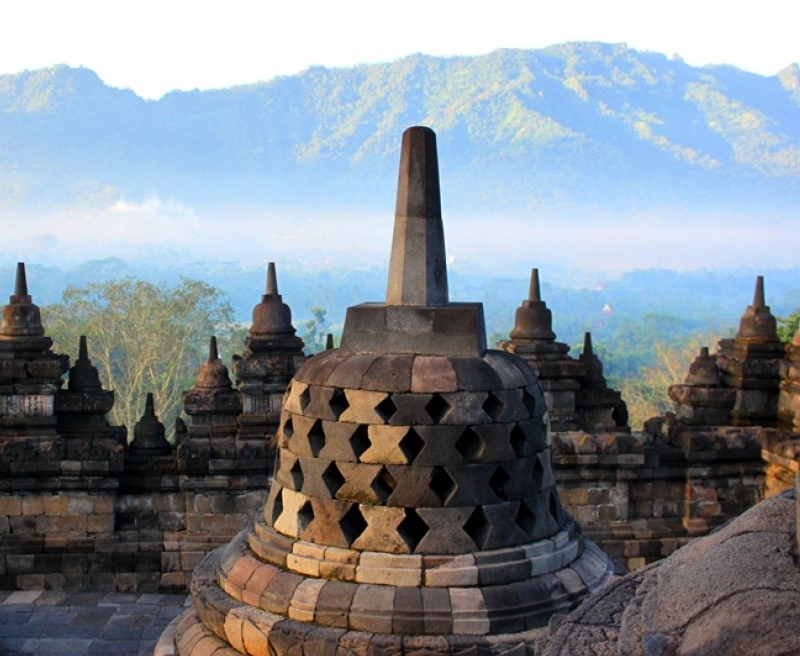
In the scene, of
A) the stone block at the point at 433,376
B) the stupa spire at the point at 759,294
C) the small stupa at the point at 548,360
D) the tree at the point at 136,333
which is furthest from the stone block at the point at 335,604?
the tree at the point at 136,333

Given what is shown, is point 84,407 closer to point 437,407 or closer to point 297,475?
point 297,475

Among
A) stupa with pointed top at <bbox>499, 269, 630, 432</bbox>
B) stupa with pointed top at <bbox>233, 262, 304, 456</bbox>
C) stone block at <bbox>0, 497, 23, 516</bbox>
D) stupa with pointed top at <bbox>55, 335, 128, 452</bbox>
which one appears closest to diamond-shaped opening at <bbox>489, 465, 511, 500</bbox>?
stone block at <bbox>0, 497, 23, 516</bbox>

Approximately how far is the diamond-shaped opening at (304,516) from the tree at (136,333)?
2849 cm

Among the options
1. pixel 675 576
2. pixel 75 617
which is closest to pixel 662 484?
pixel 75 617

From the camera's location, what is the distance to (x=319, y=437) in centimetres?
562

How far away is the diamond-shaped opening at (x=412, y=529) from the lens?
537 centimetres

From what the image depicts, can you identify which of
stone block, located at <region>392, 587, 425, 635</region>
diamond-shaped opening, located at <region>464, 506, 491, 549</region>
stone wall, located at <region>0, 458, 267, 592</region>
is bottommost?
stone wall, located at <region>0, 458, 267, 592</region>

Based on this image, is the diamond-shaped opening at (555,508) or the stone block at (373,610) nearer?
the stone block at (373,610)

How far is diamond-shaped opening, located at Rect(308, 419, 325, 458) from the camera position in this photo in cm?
559

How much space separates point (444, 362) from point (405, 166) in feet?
3.85

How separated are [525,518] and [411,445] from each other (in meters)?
0.79

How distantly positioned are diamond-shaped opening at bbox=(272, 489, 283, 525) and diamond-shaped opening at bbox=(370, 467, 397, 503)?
2.33 feet

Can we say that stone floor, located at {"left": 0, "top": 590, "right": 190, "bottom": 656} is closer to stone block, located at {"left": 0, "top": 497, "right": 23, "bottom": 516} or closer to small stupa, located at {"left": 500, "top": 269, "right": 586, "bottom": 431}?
stone block, located at {"left": 0, "top": 497, "right": 23, "bottom": 516}

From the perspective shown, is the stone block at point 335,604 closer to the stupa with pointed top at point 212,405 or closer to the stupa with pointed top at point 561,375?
the stupa with pointed top at point 561,375
